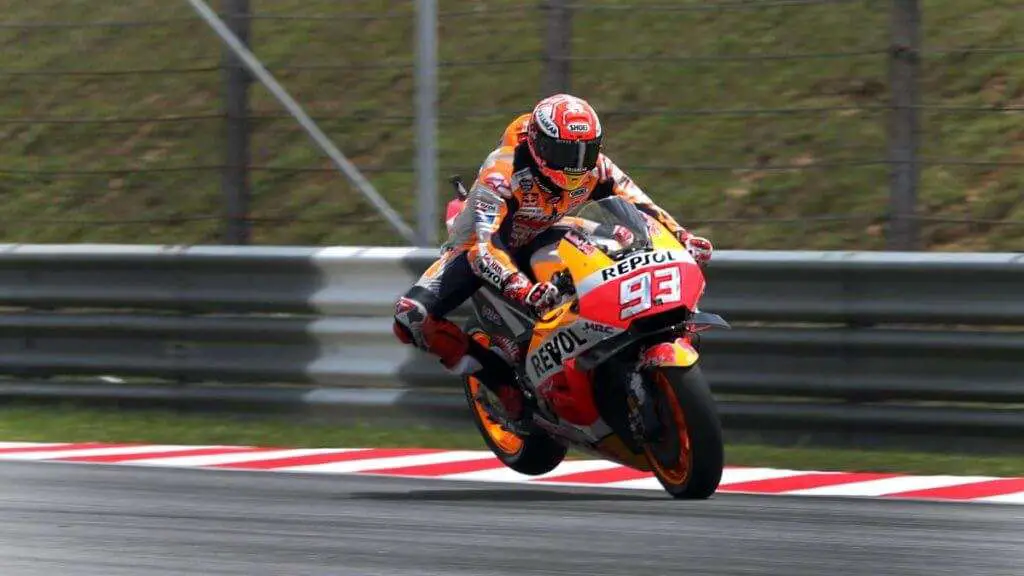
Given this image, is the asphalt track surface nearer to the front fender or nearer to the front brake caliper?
the front brake caliper

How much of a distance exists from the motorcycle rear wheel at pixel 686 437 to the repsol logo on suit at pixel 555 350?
378 mm

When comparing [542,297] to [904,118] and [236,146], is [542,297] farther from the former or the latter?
[236,146]

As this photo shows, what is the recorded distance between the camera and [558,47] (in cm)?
990

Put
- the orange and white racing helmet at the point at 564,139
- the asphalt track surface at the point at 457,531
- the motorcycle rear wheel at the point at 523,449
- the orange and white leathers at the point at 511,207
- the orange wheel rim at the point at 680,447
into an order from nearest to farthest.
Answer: the asphalt track surface at the point at 457,531 → the orange wheel rim at the point at 680,447 → the orange and white racing helmet at the point at 564,139 → the orange and white leathers at the point at 511,207 → the motorcycle rear wheel at the point at 523,449

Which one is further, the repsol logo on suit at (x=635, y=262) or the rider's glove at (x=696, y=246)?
the rider's glove at (x=696, y=246)

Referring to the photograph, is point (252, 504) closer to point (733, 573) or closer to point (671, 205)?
point (733, 573)

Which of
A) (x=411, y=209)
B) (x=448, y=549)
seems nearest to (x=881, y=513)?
(x=448, y=549)

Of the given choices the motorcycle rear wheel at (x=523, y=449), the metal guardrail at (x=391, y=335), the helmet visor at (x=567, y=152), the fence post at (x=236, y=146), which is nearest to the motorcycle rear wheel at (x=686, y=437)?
the motorcycle rear wheel at (x=523, y=449)

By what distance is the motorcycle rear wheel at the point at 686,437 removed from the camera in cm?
703

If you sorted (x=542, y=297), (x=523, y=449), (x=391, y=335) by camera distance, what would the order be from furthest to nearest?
(x=391, y=335) → (x=523, y=449) → (x=542, y=297)

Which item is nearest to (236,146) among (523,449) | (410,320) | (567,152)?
(410,320)

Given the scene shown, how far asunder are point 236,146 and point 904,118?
138 inches

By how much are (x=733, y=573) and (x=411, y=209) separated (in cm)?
701

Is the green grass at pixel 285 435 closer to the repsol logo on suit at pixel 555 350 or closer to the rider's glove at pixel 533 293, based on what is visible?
the repsol logo on suit at pixel 555 350
